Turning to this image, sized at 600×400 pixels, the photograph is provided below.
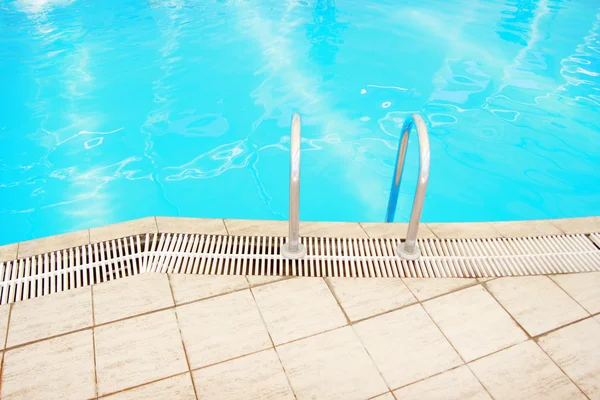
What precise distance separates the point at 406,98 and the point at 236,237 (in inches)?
165

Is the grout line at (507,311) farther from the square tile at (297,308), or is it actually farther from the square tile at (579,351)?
the square tile at (297,308)

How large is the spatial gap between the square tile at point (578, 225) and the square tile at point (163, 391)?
2.69 m

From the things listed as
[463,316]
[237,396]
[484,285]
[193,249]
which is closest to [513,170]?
[484,285]

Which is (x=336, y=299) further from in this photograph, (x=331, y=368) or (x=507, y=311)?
(x=507, y=311)

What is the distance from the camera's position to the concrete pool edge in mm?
2891

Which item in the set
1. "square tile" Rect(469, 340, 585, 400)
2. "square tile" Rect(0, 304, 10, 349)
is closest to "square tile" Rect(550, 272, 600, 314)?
"square tile" Rect(469, 340, 585, 400)

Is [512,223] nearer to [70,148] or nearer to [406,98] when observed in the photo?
[406,98]


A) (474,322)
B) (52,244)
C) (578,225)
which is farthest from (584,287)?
(52,244)

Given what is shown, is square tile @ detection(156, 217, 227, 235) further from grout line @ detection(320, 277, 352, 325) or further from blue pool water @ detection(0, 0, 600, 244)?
blue pool water @ detection(0, 0, 600, 244)

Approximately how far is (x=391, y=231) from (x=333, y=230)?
0.40 m

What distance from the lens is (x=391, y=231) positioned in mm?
2994

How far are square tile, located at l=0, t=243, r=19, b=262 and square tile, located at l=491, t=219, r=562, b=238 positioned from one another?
10.6 feet

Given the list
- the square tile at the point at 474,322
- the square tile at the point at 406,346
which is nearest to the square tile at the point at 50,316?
the square tile at the point at 406,346

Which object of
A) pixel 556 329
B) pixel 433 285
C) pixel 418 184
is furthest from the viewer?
pixel 433 285
